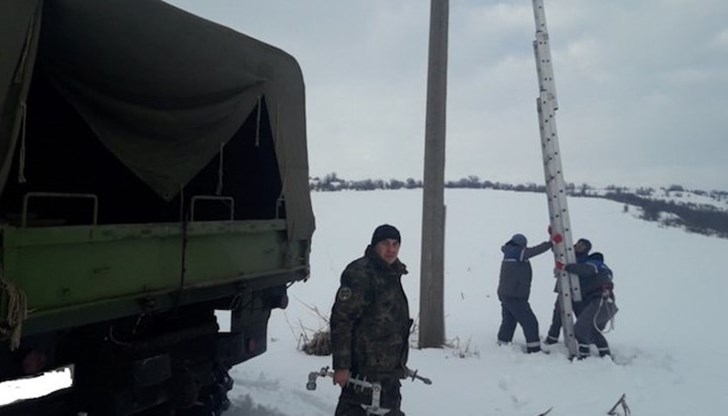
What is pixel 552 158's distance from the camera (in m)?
7.46

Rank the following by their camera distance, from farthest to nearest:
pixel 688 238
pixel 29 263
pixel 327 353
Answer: pixel 688 238 < pixel 327 353 < pixel 29 263

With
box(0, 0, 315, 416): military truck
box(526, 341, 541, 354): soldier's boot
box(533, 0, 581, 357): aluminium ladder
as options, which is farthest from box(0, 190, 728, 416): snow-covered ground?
box(0, 0, 315, 416): military truck

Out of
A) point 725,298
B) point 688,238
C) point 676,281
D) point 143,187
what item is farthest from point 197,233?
point 688,238

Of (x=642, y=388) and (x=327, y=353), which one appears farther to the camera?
(x=327, y=353)

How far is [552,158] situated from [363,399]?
179 inches

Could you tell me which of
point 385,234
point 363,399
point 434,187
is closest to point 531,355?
point 434,187

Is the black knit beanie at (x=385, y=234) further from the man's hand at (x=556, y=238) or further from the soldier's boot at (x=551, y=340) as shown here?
the soldier's boot at (x=551, y=340)

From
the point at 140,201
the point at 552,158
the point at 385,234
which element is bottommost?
the point at 385,234

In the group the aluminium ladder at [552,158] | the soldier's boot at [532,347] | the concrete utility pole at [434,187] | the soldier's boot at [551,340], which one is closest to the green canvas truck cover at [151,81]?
the concrete utility pole at [434,187]

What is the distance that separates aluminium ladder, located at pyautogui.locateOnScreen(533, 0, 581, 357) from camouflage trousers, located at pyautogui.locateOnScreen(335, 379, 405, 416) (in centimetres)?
407

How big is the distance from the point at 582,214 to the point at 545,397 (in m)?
29.3

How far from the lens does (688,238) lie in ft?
95.2

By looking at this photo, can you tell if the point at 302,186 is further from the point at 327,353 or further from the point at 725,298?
the point at 725,298

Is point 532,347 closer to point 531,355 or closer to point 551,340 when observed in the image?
point 531,355
